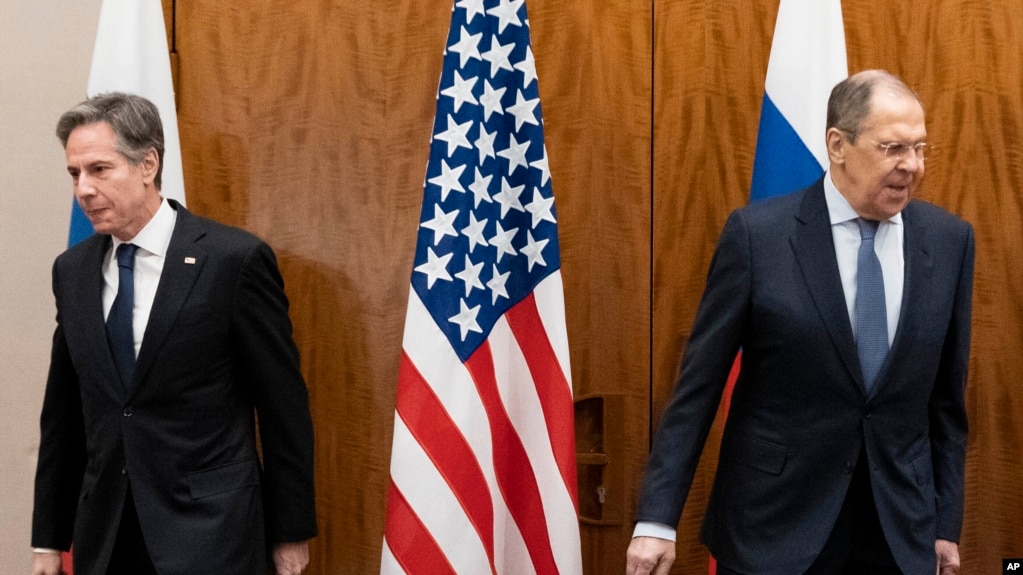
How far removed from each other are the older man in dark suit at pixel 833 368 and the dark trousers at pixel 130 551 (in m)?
1.04

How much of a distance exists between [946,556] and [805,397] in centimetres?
50

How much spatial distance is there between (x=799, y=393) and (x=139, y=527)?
1419mm

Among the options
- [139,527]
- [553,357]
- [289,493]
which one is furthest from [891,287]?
[139,527]

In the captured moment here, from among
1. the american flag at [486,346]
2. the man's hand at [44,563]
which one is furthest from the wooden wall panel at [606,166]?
the man's hand at [44,563]

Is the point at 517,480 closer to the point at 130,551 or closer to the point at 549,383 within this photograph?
the point at 549,383

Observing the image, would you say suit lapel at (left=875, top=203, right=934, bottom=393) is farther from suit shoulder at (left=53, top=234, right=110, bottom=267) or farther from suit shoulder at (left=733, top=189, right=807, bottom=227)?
suit shoulder at (left=53, top=234, right=110, bottom=267)

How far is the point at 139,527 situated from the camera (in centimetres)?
243

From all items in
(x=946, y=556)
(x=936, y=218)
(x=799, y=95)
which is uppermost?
(x=799, y=95)

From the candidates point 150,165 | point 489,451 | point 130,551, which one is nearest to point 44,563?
point 130,551

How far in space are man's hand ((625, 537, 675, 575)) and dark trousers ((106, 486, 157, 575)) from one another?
40.1 inches

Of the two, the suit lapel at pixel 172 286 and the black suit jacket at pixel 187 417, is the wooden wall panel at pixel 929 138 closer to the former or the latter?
the black suit jacket at pixel 187 417

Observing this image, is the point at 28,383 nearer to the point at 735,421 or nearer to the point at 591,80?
the point at 591,80

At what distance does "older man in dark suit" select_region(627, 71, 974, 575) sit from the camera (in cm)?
225

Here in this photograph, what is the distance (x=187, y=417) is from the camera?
7.96 feet
